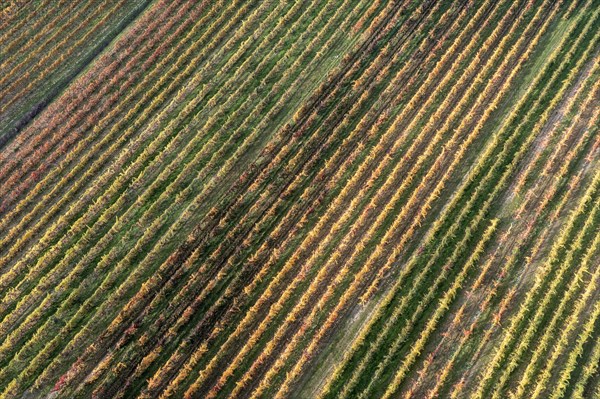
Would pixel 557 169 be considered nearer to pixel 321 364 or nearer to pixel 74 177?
pixel 321 364

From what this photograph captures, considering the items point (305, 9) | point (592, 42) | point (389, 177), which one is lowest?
point (389, 177)

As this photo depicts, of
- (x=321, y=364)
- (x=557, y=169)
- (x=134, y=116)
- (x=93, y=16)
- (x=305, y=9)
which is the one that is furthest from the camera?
(x=93, y=16)

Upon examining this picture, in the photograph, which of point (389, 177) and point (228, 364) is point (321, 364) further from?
point (389, 177)

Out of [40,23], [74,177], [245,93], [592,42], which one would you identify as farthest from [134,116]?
[592,42]

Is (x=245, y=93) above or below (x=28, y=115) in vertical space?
above

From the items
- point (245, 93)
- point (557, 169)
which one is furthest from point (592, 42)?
point (245, 93)

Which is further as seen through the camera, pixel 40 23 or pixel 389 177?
pixel 40 23

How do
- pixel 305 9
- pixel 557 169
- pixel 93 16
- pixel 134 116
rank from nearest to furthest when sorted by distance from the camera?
1. pixel 557 169
2. pixel 134 116
3. pixel 305 9
4. pixel 93 16
